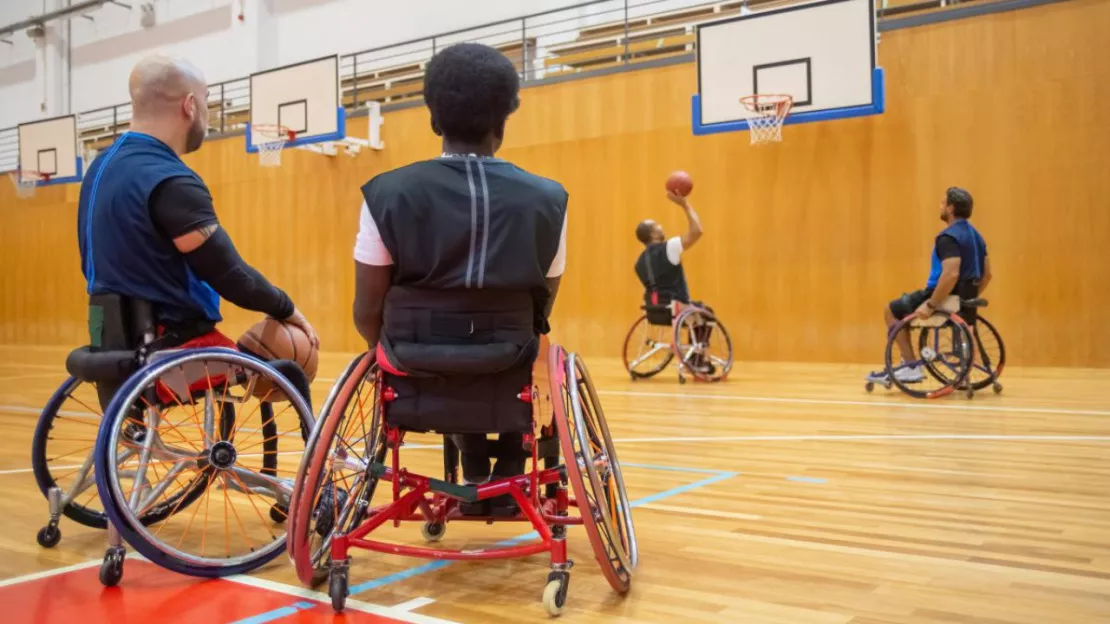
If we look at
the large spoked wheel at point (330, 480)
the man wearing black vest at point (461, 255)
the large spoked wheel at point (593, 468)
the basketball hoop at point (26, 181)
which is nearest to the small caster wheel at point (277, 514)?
the large spoked wheel at point (330, 480)

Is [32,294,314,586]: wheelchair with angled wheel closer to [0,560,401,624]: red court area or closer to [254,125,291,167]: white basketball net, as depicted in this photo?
[0,560,401,624]: red court area

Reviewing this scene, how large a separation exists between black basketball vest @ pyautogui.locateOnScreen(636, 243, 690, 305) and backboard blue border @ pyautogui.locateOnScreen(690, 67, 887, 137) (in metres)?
1.54

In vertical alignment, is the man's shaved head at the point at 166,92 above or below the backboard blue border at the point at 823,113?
below

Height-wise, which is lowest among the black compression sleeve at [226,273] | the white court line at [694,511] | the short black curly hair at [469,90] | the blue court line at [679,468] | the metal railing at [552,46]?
the white court line at [694,511]

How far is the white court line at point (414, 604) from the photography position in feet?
5.90

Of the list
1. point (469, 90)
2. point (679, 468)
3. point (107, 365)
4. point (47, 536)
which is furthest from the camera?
point (679, 468)

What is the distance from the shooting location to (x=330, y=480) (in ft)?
6.17

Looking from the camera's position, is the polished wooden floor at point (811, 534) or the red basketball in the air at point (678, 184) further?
the red basketball in the air at point (678, 184)

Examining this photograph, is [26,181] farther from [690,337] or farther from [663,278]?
[690,337]

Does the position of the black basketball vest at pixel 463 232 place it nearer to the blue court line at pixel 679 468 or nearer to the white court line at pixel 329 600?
the white court line at pixel 329 600

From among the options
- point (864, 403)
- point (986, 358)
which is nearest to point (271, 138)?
point (864, 403)

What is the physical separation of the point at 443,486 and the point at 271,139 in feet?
29.6

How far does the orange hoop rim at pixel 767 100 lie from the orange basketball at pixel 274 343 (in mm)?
5881

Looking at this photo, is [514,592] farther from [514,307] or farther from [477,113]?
[477,113]
